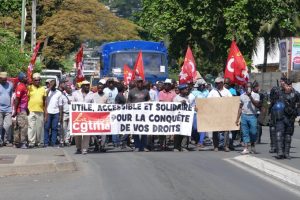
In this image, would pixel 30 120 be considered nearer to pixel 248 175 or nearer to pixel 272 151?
pixel 272 151

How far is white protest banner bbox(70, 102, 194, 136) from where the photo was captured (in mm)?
18922

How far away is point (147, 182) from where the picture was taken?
43.0 feet

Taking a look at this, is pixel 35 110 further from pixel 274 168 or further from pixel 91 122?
pixel 274 168

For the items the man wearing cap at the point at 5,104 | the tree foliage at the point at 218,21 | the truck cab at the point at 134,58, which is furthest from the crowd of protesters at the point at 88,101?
the tree foliage at the point at 218,21

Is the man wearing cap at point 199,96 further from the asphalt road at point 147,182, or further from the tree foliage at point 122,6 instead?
the tree foliage at point 122,6

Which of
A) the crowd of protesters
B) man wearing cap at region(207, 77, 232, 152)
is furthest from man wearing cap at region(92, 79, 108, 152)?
man wearing cap at region(207, 77, 232, 152)

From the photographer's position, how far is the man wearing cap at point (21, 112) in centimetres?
1992

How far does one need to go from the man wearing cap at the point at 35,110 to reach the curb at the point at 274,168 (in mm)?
5763

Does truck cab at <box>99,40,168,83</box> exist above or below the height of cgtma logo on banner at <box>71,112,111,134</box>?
above

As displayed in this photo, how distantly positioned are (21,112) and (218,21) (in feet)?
94.1

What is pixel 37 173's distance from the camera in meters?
14.6

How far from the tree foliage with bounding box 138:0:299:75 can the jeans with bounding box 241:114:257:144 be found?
89.7ft

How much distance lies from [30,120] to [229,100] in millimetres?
5252

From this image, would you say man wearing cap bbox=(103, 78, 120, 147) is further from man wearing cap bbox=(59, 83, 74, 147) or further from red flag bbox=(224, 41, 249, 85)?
red flag bbox=(224, 41, 249, 85)
